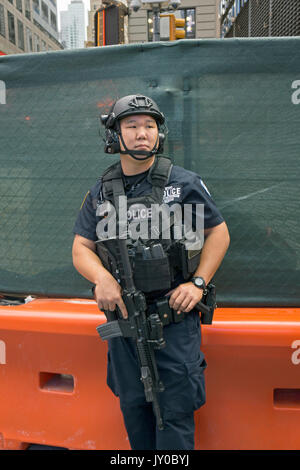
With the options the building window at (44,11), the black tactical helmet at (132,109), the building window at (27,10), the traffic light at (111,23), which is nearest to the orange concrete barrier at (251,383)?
the black tactical helmet at (132,109)

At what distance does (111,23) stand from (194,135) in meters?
6.93

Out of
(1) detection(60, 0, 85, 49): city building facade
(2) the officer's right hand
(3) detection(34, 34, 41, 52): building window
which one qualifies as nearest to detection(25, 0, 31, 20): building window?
(3) detection(34, 34, 41, 52): building window

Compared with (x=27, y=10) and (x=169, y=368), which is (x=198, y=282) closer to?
(x=169, y=368)

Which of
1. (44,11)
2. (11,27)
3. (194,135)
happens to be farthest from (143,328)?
(44,11)

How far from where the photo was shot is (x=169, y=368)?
1775mm

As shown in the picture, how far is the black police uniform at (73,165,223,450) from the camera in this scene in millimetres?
1781

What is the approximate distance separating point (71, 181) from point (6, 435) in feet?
5.77

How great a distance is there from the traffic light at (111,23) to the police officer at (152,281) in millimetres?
6955

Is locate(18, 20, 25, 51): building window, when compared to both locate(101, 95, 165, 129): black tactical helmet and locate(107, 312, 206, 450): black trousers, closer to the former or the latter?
locate(101, 95, 165, 129): black tactical helmet

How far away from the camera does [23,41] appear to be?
138ft

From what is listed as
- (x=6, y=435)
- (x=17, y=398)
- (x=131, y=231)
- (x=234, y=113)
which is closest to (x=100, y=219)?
(x=131, y=231)

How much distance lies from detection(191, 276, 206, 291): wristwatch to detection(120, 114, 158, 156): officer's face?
2.27 feet

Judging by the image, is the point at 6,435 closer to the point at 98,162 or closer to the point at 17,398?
the point at 17,398

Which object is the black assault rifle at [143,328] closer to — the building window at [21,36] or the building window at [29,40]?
the building window at [21,36]
